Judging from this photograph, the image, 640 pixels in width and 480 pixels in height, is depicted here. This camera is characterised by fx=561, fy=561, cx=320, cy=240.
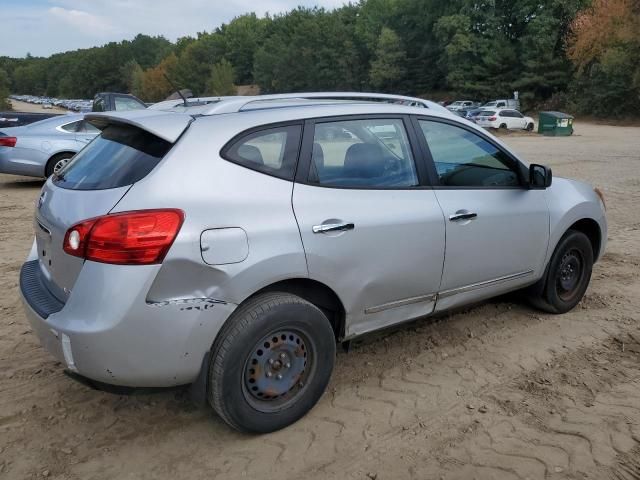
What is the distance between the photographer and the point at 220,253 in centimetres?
256

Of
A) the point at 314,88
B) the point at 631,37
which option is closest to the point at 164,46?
the point at 314,88

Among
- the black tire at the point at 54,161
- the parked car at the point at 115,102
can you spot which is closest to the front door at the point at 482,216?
the black tire at the point at 54,161

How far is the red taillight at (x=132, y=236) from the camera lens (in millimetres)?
2438

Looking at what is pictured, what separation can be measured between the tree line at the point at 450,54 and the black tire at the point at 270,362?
3918cm

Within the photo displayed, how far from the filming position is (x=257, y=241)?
2662 millimetres

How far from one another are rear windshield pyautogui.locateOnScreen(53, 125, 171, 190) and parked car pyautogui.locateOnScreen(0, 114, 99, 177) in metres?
7.49

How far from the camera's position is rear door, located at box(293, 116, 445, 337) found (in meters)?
2.92

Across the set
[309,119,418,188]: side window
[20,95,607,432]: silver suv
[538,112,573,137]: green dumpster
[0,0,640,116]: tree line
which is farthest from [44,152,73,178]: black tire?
[0,0,640,116]: tree line

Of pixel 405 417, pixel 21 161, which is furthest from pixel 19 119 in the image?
pixel 405 417

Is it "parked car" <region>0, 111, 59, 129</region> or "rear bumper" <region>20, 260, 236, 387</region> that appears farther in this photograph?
"parked car" <region>0, 111, 59, 129</region>

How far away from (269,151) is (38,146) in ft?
28.9

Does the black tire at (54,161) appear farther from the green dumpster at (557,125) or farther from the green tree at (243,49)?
the green tree at (243,49)

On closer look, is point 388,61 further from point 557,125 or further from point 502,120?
point 557,125

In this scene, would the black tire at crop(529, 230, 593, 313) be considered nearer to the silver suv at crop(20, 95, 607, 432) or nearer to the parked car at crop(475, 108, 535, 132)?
the silver suv at crop(20, 95, 607, 432)
